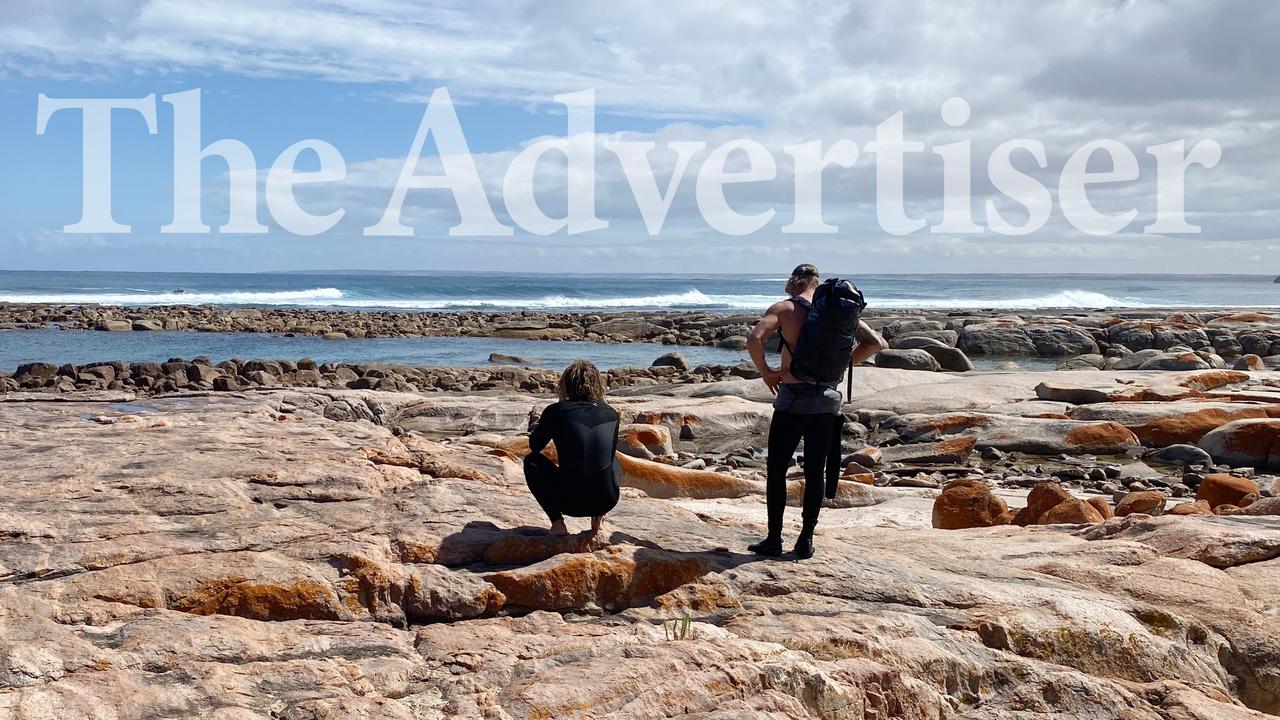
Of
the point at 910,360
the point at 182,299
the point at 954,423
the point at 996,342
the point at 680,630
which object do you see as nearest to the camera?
the point at 680,630

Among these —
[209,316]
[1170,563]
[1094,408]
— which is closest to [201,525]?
[1170,563]

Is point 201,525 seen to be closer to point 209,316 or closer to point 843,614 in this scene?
point 843,614

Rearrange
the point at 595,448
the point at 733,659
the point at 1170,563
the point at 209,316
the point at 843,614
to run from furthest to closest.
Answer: the point at 209,316 < the point at 1170,563 < the point at 595,448 < the point at 843,614 < the point at 733,659

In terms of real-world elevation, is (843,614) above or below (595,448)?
below

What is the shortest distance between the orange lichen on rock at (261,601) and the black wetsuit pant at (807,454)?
247 cm

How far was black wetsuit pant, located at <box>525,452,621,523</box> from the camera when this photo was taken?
568 cm

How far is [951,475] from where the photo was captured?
13.3 meters

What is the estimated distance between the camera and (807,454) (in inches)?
234

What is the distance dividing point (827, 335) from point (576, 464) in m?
1.57

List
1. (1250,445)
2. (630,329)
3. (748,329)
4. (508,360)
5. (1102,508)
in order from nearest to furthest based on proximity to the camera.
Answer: (1102,508), (1250,445), (508,360), (748,329), (630,329)

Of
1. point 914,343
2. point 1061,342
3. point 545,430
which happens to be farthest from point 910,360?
point 545,430

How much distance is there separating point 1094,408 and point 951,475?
4.13 meters

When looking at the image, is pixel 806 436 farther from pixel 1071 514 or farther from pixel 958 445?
pixel 958 445

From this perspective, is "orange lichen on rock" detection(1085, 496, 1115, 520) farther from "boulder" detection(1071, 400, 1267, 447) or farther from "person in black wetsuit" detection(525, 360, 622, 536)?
"boulder" detection(1071, 400, 1267, 447)
